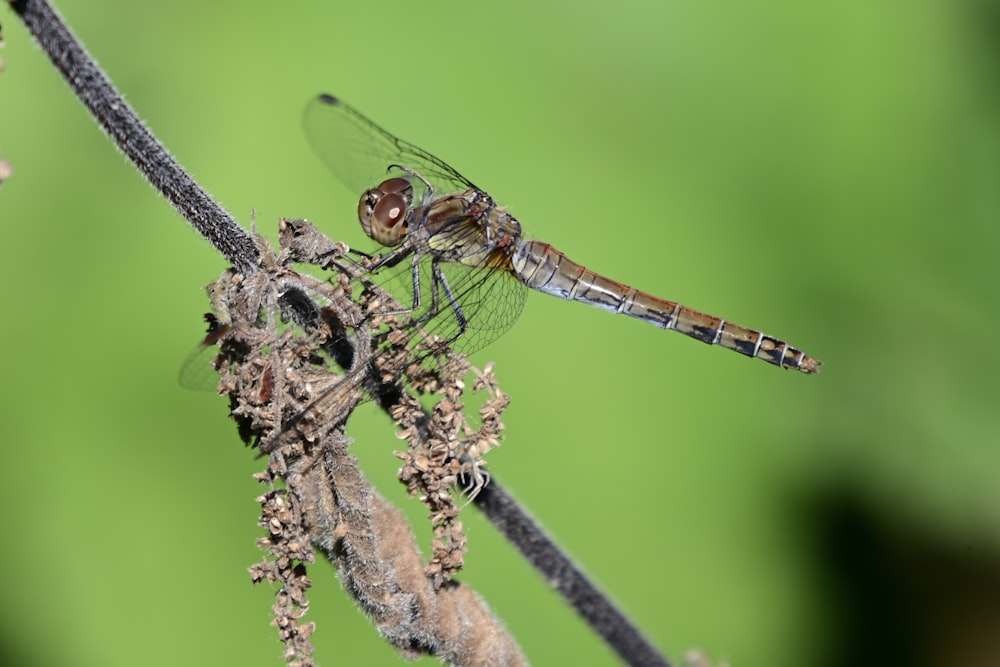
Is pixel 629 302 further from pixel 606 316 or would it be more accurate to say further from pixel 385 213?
pixel 385 213

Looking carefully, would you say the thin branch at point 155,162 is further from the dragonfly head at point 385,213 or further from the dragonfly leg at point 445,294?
the dragonfly head at point 385,213

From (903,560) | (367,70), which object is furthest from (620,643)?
(367,70)

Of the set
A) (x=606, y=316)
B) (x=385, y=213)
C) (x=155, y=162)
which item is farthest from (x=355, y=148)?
(x=155, y=162)

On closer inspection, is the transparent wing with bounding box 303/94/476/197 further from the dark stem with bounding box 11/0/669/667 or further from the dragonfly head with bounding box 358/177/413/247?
the dark stem with bounding box 11/0/669/667

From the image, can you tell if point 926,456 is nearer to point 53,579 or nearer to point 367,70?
point 367,70

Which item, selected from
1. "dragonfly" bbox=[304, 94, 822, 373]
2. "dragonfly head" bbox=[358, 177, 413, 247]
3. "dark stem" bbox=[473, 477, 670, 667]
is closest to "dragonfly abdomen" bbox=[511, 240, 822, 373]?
"dragonfly" bbox=[304, 94, 822, 373]
